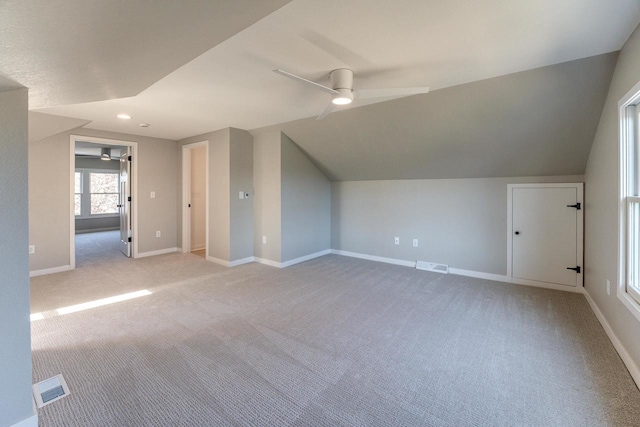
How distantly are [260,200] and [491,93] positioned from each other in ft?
11.8

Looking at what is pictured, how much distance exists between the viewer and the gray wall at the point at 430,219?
397 cm

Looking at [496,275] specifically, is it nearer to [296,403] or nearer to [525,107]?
[525,107]

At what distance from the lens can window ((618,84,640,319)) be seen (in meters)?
2.02

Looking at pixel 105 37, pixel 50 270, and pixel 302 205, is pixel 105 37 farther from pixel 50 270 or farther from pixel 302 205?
pixel 50 270

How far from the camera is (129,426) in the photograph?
1476 millimetres

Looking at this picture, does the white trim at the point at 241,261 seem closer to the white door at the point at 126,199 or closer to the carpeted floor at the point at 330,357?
the carpeted floor at the point at 330,357

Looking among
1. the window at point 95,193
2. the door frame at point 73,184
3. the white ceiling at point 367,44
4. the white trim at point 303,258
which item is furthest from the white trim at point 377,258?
the window at point 95,193

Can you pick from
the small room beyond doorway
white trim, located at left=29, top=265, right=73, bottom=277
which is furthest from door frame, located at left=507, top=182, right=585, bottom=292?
the small room beyond doorway

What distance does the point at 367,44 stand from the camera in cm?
204

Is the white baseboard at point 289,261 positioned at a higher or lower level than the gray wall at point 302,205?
lower

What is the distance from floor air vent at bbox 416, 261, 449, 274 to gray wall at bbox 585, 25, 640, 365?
5.20ft

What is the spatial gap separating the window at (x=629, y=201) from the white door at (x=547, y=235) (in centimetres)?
155

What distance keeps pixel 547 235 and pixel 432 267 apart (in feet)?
4.97

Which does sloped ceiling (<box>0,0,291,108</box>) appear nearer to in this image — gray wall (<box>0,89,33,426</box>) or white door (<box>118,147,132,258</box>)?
gray wall (<box>0,89,33,426</box>)
